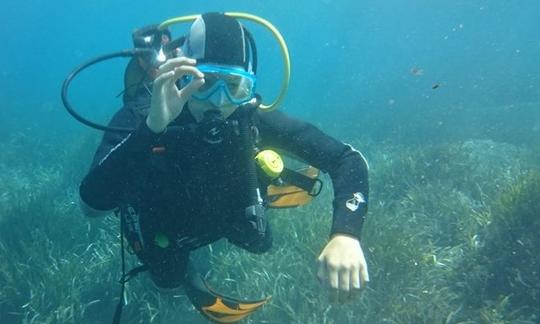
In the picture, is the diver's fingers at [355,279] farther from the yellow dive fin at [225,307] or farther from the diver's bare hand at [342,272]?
the yellow dive fin at [225,307]

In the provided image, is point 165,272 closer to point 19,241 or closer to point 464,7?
point 19,241

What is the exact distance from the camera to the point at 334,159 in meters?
3.32

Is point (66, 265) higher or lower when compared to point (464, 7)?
lower

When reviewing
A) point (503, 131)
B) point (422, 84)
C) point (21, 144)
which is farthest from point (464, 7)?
point (21, 144)

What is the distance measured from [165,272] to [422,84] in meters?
26.7

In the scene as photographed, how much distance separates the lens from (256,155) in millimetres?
3311

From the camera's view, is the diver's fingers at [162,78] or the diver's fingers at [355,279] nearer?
the diver's fingers at [355,279]

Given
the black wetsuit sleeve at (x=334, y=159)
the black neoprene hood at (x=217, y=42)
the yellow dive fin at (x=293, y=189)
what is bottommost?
the yellow dive fin at (x=293, y=189)

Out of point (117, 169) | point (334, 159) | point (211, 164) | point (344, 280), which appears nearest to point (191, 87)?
point (211, 164)

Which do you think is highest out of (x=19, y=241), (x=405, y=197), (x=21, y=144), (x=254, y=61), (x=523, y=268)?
(x=254, y=61)

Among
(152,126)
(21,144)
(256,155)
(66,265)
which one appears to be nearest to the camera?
(152,126)

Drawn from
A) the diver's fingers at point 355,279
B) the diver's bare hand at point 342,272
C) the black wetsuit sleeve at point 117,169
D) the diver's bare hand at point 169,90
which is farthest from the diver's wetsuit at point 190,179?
the diver's fingers at point 355,279

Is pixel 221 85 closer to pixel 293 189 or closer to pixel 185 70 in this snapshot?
pixel 185 70

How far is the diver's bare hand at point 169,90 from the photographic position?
8.53 feet
